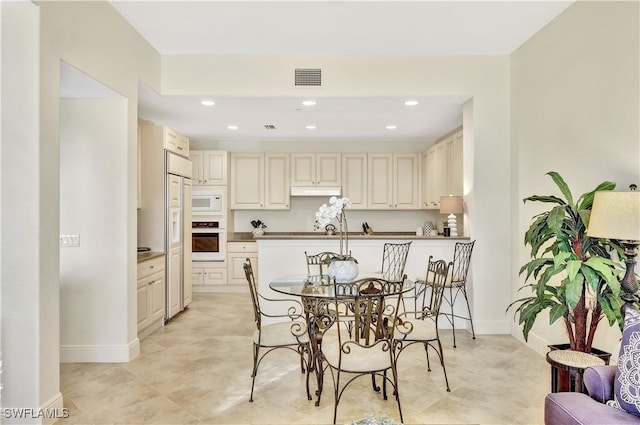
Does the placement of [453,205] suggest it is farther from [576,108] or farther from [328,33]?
[328,33]

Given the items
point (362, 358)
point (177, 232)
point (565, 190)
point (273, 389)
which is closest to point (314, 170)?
point (177, 232)

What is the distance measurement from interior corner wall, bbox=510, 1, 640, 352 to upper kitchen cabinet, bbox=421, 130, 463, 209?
1.06m

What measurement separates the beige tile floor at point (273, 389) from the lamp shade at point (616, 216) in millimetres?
1293

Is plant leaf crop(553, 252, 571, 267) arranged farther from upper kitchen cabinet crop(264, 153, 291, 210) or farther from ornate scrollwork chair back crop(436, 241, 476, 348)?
upper kitchen cabinet crop(264, 153, 291, 210)

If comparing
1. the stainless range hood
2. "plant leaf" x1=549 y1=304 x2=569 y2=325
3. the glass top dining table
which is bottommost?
"plant leaf" x1=549 y1=304 x2=569 y2=325

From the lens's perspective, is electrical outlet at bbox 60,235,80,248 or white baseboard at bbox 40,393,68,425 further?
electrical outlet at bbox 60,235,80,248

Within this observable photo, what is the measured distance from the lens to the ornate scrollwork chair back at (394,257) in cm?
438

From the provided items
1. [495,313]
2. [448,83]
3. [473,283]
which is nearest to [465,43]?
[448,83]

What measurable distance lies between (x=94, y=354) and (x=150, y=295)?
0.84m

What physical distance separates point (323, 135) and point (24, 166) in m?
4.68

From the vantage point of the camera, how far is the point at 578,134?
124 inches

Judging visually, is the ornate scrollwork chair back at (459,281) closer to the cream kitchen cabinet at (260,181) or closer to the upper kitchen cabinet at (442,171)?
the upper kitchen cabinet at (442,171)

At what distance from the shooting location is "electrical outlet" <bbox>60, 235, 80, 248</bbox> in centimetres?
349

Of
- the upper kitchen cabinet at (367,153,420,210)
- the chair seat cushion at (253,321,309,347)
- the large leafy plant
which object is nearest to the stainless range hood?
the upper kitchen cabinet at (367,153,420,210)
